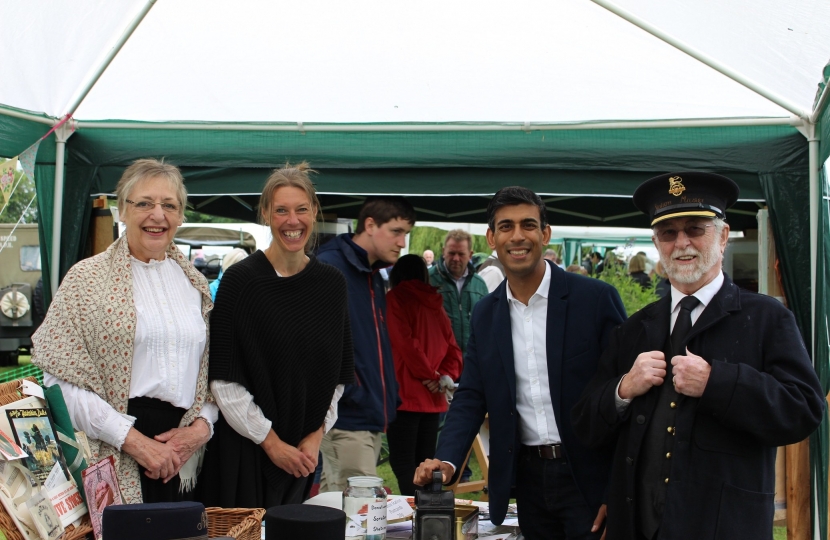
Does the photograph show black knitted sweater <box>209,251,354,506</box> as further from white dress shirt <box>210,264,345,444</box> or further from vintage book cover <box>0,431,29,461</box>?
vintage book cover <box>0,431,29,461</box>

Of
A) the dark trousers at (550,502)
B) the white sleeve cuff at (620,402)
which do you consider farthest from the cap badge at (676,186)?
the dark trousers at (550,502)

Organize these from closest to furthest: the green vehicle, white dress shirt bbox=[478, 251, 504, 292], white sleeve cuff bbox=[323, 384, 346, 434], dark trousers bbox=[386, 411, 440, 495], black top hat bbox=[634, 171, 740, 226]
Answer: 1. black top hat bbox=[634, 171, 740, 226]
2. white sleeve cuff bbox=[323, 384, 346, 434]
3. dark trousers bbox=[386, 411, 440, 495]
4. white dress shirt bbox=[478, 251, 504, 292]
5. the green vehicle

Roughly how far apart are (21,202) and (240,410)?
74.5ft

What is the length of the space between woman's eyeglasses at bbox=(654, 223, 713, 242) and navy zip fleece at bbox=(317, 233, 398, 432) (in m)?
1.86

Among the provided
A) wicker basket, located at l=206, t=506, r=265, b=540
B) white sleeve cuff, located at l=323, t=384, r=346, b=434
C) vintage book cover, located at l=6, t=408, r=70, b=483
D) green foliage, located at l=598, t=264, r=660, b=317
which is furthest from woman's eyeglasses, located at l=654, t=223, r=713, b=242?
green foliage, located at l=598, t=264, r=660, b=317

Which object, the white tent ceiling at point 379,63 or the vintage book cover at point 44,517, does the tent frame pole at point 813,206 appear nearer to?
the white tent ceiling at point 379,63

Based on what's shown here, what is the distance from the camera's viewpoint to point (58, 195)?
409 cm

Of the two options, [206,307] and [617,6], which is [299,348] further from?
[617,6]

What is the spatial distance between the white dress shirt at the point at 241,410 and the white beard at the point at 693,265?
1389 millimetres

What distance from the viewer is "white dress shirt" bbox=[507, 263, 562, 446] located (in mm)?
2373

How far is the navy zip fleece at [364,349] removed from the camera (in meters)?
3.64

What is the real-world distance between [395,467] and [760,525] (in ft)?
10.8

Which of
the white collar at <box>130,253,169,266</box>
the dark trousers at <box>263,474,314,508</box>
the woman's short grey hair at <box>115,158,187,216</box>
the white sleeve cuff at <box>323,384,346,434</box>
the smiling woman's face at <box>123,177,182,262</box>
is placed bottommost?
the dark trousers at <box>263,474,314,508</box>

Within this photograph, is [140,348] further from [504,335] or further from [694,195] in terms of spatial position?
[694,195]
